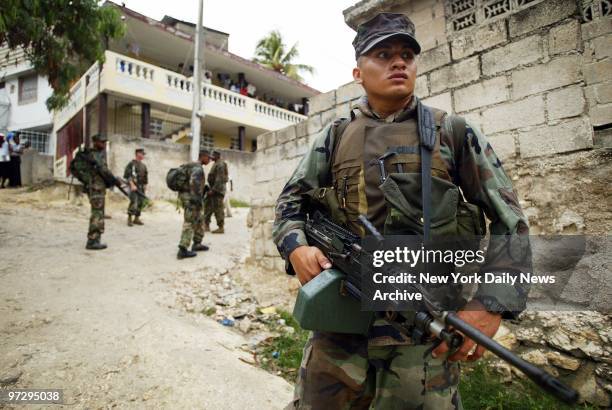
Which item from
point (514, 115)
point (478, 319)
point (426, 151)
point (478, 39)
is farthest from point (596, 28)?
point (478, 319)

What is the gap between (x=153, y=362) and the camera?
2.69 m

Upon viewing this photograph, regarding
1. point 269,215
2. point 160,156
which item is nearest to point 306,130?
point 269,215

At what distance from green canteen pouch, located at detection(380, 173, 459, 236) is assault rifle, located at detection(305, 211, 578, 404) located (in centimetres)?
11

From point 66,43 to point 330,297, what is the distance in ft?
20.9

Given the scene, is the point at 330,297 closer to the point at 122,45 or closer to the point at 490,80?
the point at 490,80

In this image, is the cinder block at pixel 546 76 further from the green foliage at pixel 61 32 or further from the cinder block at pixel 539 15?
the green foliage at pixel 61 32

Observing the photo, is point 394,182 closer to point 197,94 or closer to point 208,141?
point 197,94

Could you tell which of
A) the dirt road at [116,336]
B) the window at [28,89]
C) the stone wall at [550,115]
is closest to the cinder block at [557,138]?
the stone wall at [550,115]

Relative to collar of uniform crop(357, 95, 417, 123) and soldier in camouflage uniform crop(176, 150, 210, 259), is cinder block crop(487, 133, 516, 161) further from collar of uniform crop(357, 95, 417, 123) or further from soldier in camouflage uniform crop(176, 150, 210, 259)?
soldier in camouflage uniform crop(176, 150, 210, 259)

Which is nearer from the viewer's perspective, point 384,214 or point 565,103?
point 384,214

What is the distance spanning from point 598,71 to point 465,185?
1799mm

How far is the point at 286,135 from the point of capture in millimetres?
4871

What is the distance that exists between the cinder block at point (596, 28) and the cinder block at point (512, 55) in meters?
0.25

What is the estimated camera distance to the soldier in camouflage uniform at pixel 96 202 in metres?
Result: 5.89
